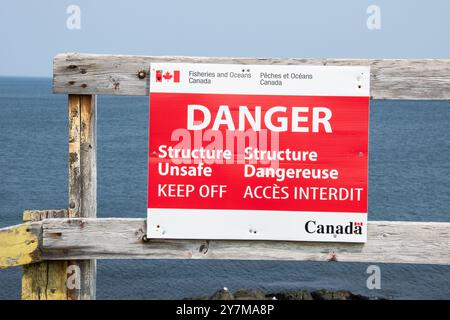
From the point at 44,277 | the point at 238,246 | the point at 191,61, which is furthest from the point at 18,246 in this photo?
the point at 191,61

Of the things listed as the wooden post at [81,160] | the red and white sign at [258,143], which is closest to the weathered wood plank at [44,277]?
the wooden post at [81,160]

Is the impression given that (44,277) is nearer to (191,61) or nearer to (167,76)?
(167,76)

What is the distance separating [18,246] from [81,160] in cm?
78

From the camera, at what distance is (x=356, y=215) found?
227 inches

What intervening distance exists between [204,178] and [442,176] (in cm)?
6599

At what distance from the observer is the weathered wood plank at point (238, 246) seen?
19.0 ft

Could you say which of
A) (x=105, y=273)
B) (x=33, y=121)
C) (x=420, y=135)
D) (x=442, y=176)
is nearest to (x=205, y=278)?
(x=105, y=273)

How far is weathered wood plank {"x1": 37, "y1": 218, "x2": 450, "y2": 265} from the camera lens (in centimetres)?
579

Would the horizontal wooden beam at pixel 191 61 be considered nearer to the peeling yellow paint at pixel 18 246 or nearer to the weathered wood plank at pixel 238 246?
the weathered wood plank at pixel 238 246

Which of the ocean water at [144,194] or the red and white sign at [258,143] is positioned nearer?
the red and white sign at [258,143]

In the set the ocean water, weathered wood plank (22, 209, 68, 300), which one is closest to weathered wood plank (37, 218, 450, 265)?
weathered wood plank (22, 209, 68, 300)

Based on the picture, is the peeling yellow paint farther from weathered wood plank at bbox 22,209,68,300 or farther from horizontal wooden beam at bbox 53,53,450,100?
horizontal wooden beam at bbox 53,53,450,100
